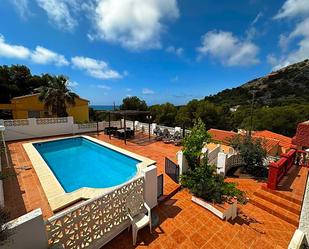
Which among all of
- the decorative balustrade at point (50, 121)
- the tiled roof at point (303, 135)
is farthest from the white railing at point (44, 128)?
the tiled roof at point (303, 135)

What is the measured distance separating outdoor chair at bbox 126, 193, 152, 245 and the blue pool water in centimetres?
303

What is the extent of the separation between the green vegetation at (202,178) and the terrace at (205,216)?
49 cm

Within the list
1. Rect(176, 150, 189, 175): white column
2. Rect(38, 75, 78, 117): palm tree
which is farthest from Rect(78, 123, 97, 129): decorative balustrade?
Rect(176, 150, 189, 175): white column

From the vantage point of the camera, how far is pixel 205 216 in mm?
5066

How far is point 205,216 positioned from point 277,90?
216ft

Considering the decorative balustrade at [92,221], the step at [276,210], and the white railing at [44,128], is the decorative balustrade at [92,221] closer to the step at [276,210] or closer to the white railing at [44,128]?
the step at [276,210]

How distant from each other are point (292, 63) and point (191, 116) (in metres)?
64.9

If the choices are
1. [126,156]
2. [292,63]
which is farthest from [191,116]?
[292,63]

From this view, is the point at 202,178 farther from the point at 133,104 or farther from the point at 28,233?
the point at 133,104

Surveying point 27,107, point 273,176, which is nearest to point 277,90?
point 273,176

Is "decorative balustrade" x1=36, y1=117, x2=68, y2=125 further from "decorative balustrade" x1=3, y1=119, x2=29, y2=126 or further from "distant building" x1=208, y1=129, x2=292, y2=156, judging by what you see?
"distant building" x1=208, y1=129, x2=292, y2=156

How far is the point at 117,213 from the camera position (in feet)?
14.4

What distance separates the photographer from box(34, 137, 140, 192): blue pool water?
7.54 m

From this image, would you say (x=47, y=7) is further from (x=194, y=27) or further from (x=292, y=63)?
(x=292, y=63)
